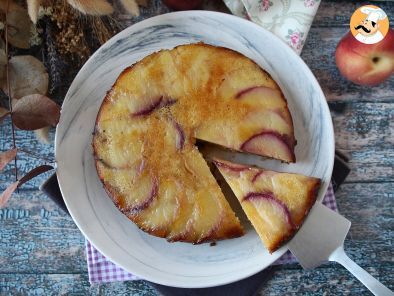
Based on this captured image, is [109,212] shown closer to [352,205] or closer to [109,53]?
[109,53]

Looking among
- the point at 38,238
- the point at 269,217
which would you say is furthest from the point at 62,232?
the point at 269,217

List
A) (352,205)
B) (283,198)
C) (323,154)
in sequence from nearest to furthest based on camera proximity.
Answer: (283,198), (323,154), (352,205)

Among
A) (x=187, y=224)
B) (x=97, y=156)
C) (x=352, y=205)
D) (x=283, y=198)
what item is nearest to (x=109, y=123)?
(x=97, y=156)

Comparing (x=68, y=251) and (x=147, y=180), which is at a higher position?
(x=147, y=180)

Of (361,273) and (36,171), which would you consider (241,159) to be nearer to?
(361,273)

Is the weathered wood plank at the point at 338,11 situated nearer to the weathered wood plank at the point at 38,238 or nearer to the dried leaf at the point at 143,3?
the dried leaf at the point at 143,3

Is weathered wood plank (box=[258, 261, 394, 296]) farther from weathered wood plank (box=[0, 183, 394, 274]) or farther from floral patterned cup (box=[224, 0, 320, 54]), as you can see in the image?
floral patterned cup (box=[224, 0, 320, 54])
